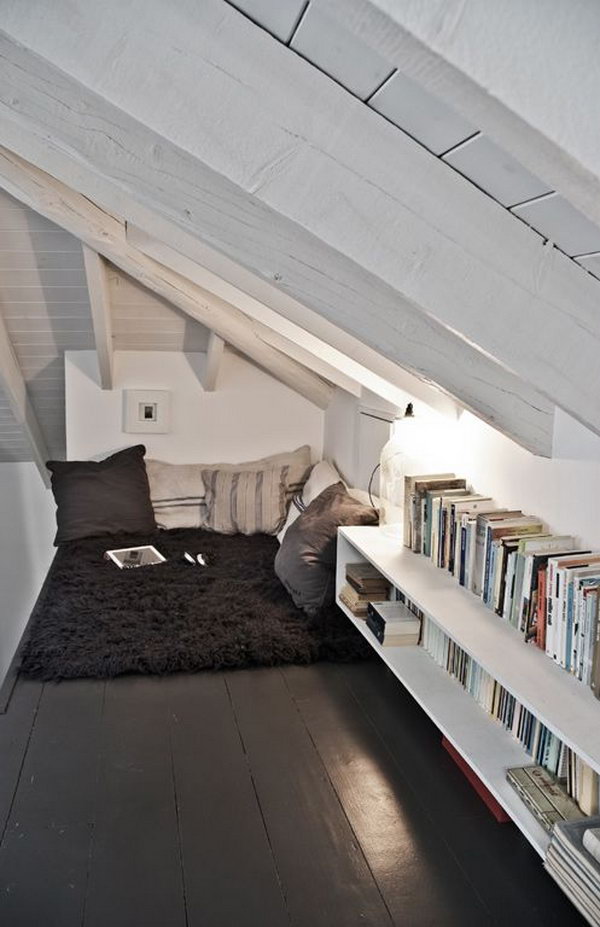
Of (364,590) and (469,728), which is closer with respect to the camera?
(469,728)

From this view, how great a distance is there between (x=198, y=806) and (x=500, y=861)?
0.79 metres

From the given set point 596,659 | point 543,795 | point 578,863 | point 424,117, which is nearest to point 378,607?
point 543,795

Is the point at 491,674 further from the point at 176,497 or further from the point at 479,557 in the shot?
the point at 176,497

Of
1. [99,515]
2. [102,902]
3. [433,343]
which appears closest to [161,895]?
[102,902]

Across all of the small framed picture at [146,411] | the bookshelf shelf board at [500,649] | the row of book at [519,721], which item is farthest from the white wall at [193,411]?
the row of book at [519,721]

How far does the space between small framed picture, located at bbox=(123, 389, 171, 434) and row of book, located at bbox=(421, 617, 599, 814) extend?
99.1 inches

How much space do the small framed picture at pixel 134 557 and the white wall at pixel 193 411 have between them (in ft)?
2.96

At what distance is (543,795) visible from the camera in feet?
6.49

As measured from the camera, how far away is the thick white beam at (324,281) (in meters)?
1.54

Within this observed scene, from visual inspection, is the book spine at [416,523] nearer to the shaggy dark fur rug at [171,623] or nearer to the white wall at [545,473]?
the white wall at [545,473]

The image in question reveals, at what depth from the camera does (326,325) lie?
8.32 ft

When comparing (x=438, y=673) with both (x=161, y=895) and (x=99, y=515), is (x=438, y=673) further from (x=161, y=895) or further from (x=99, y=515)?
(x=99, y=515)

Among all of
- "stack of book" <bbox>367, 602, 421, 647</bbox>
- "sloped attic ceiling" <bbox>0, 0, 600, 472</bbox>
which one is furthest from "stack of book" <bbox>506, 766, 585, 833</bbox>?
"sloped attic ceiling" <bbox>0, 0, 600, 472</bbox>

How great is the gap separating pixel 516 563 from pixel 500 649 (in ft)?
0.82
